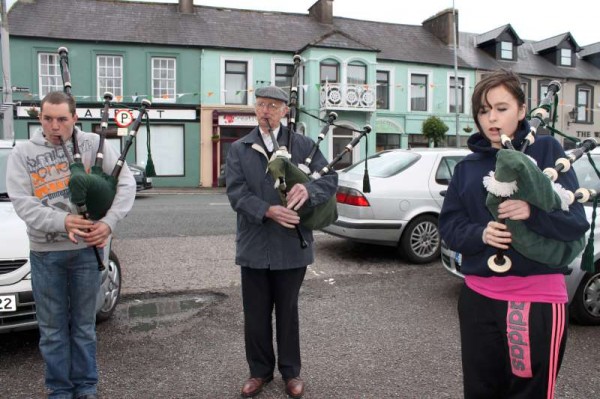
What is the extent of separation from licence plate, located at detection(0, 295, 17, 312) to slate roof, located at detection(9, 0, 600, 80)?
21469 mm

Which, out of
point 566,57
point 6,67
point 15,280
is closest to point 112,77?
point 6,67

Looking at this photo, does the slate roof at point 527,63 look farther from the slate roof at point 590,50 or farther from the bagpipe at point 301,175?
the bagpipe at point 301,175

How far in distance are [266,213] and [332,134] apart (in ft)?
73.2

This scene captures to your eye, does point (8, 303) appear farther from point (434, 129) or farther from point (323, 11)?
point (323, 11)

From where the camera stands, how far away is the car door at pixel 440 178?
7.21 m

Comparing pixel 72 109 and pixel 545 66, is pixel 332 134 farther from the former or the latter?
pixel 72 109

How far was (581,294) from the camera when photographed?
4664 mm

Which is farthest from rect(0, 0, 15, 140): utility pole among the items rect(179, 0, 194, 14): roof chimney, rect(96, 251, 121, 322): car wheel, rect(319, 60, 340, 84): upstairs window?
rect(319, 60, 340, 84): upstairs window

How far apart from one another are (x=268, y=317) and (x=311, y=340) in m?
1.09

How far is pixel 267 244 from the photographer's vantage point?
131 inches

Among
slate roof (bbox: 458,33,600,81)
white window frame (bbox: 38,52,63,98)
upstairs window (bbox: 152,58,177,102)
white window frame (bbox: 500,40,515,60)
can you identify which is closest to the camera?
white window frame (bbox: 38,52,63,98)

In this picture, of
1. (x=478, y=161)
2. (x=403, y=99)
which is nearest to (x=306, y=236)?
(x=478, y=161)

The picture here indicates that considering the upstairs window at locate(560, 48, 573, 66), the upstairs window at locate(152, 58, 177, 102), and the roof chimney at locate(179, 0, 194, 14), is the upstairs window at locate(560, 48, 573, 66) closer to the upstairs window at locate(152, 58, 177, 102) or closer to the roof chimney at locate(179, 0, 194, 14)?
the roof chimney at locate(179, 0, 194, 14)

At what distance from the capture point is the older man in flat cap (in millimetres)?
3307
